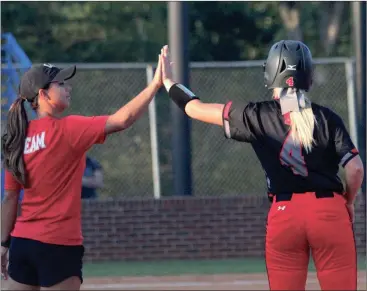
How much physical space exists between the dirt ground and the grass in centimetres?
47


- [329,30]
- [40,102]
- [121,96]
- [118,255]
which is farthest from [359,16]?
[329,30]

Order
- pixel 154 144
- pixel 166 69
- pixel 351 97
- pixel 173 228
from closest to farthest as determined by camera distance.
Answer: pixel 166 69, pixel 173 228, pixel 154 144, pixel 351 97

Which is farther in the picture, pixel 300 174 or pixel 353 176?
pixel 353 176

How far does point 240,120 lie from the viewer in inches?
215

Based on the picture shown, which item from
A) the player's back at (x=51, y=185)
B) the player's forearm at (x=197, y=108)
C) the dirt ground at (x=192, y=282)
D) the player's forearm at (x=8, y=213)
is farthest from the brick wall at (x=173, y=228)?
the player's back at (x=51, y=185)

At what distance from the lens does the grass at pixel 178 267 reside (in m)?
12.5

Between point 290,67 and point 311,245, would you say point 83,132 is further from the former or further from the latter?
point 311,245

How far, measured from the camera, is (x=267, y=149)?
17.7 feet

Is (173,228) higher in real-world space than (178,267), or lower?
higher

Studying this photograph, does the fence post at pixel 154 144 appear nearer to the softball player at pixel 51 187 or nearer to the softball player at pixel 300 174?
the softball player at pixel 51 187

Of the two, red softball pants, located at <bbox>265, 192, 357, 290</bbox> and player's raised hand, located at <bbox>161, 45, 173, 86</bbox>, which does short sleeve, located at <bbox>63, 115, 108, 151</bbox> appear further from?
red softball pants, located at <bbox>265, 192, 357, 290</bbox>

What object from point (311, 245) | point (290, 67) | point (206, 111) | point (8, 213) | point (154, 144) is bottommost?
point (311, 245)

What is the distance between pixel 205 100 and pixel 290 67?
944 cm

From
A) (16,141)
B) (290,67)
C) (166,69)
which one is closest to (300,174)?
(290,67)
